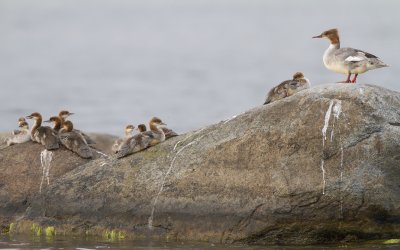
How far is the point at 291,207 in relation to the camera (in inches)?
549

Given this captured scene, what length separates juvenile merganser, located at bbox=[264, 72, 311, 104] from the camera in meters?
16.6

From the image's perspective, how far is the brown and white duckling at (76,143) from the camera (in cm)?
1748

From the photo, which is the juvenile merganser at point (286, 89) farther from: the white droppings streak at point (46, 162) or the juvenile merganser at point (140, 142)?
the white droppings streak at point (46, 162)

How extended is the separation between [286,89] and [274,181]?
2.93 m

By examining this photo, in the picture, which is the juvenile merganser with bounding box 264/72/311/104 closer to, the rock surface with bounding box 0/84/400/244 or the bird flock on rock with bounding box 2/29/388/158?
the bird flock on rock with bounding box 2/29/388/158

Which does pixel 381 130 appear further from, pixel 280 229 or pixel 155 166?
pixel 155 166

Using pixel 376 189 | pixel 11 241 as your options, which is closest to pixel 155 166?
pixel 11 241

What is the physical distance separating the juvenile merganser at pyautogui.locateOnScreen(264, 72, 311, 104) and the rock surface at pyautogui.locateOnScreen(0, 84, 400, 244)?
1239 millimetres

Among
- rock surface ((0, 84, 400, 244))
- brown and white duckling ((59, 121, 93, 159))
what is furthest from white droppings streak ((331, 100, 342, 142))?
brown and white duckling ((59, 121, 93, 159))

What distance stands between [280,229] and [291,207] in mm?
405

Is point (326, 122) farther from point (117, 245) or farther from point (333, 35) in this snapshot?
point (117, 245)

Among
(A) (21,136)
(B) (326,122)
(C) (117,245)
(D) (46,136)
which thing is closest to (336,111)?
(B) (326,122)

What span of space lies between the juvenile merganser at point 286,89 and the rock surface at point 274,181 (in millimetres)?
1239

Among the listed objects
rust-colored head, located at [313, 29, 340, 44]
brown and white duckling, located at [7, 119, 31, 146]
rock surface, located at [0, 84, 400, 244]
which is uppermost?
rust-colored head, located at [313, 29, 340, 44]
